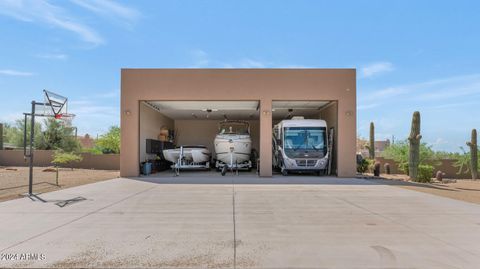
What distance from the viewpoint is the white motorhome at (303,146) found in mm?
19281

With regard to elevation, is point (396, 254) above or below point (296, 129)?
below

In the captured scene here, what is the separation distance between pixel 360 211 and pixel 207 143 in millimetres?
21965

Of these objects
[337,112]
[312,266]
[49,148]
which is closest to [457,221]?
[312,266]

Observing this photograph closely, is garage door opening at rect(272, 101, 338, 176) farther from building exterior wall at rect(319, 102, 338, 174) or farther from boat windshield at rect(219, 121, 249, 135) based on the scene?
boat windshield at rect(219, 121, 249, 135)

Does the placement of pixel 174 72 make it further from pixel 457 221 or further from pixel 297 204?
pixel 457 221

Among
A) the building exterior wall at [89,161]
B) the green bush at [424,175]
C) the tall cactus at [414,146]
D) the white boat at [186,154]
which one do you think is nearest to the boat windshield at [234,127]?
the white boat at [186,154]

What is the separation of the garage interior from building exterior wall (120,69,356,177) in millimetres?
980

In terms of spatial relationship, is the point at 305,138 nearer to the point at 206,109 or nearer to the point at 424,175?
the point at 424,175

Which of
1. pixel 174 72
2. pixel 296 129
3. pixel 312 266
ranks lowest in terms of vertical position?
pixel 312 266

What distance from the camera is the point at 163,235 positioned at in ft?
21.7

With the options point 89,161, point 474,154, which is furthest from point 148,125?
point 474,154

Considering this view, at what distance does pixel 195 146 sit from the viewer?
75.4ft

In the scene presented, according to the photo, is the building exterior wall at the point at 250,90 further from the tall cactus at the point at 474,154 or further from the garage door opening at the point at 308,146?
the tall cactus at the point at 474,154

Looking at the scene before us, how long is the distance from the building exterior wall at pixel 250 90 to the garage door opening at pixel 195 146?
4.25ft
